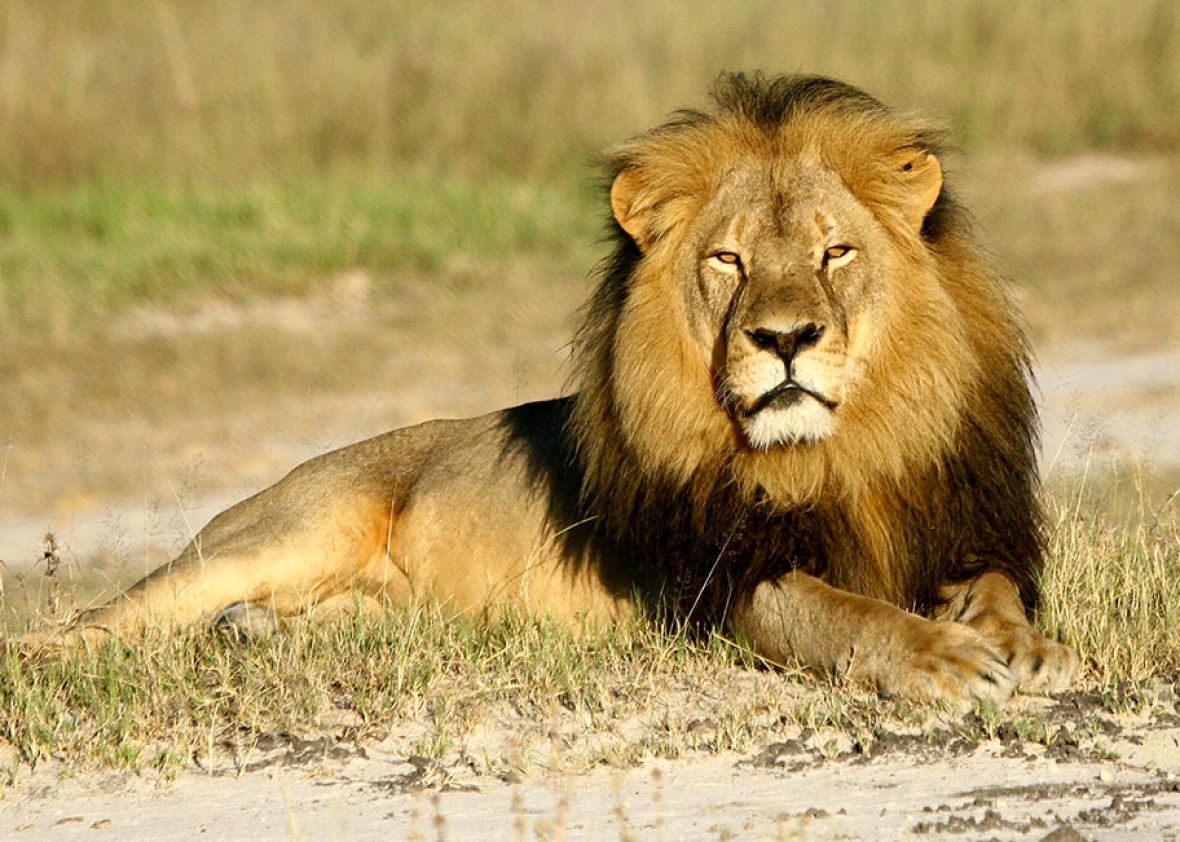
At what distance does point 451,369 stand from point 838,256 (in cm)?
560

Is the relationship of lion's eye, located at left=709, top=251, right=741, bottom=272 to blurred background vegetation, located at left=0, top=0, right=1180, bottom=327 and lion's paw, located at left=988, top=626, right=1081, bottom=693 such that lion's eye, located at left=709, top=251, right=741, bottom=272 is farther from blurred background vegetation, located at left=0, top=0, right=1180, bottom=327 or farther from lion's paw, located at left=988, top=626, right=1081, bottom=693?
blurred background vegetation, located at left=0, top=0, right=1180, bottom=327

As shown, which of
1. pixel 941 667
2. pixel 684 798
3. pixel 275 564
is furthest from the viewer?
pixel 275 564

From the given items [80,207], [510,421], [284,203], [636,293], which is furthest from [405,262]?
[636,293]

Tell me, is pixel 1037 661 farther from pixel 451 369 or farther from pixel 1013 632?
pixel 451 369

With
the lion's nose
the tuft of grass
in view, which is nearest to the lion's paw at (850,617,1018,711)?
the tuft of grass

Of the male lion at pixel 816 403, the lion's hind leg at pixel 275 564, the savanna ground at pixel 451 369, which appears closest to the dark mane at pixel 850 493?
the male lion at pixel 816 403

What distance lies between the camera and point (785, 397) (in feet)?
13.0

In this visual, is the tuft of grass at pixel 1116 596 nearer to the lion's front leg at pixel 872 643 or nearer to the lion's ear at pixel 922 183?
the lion's front leg at pixel 872 643

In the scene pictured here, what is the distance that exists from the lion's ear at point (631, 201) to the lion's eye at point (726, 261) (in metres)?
0.23

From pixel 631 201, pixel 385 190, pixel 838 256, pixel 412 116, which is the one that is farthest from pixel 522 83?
pixel 838 256

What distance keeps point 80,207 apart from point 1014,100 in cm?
629

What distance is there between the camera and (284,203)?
1152cm

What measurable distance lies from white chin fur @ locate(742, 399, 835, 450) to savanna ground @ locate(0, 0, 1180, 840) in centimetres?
55

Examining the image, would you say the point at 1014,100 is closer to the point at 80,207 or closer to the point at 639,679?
the point at 80,207
